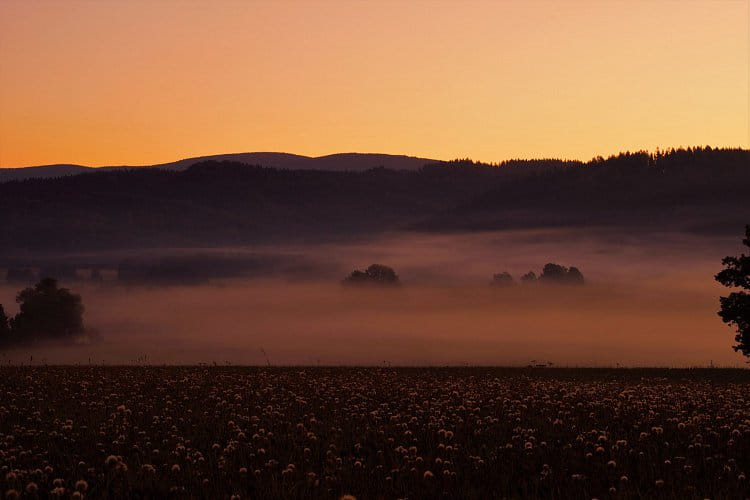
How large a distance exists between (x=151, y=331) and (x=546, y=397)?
176m

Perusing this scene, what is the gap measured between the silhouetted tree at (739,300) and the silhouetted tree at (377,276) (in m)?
135

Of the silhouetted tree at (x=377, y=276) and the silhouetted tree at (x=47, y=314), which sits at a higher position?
the silhouetted tree at (x=377, y=276)

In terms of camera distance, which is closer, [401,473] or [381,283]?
[401,473]

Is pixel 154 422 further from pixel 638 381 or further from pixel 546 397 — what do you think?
pixel 638 381

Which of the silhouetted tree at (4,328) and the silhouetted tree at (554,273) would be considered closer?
the silhouetted tree at (4,328)

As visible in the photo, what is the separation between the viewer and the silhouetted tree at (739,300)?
4016cm

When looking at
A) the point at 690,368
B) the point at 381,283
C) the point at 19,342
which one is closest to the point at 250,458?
the point at 690,368

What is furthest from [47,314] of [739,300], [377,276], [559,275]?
[559,275]

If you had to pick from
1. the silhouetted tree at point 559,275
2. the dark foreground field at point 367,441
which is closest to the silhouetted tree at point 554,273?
the silhouetted tree at point 559,275

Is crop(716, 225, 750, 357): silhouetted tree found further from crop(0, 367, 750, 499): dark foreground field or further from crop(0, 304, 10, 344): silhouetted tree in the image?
crop(0, 304, 10, 344): silhouetted tree

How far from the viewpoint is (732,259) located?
41.2 metres

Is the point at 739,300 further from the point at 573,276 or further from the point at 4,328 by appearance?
the point at 573,276

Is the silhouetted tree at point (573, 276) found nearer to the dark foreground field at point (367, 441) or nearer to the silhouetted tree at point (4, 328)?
the silhouetted tree at point (4, 328)

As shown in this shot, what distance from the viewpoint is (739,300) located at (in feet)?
133
